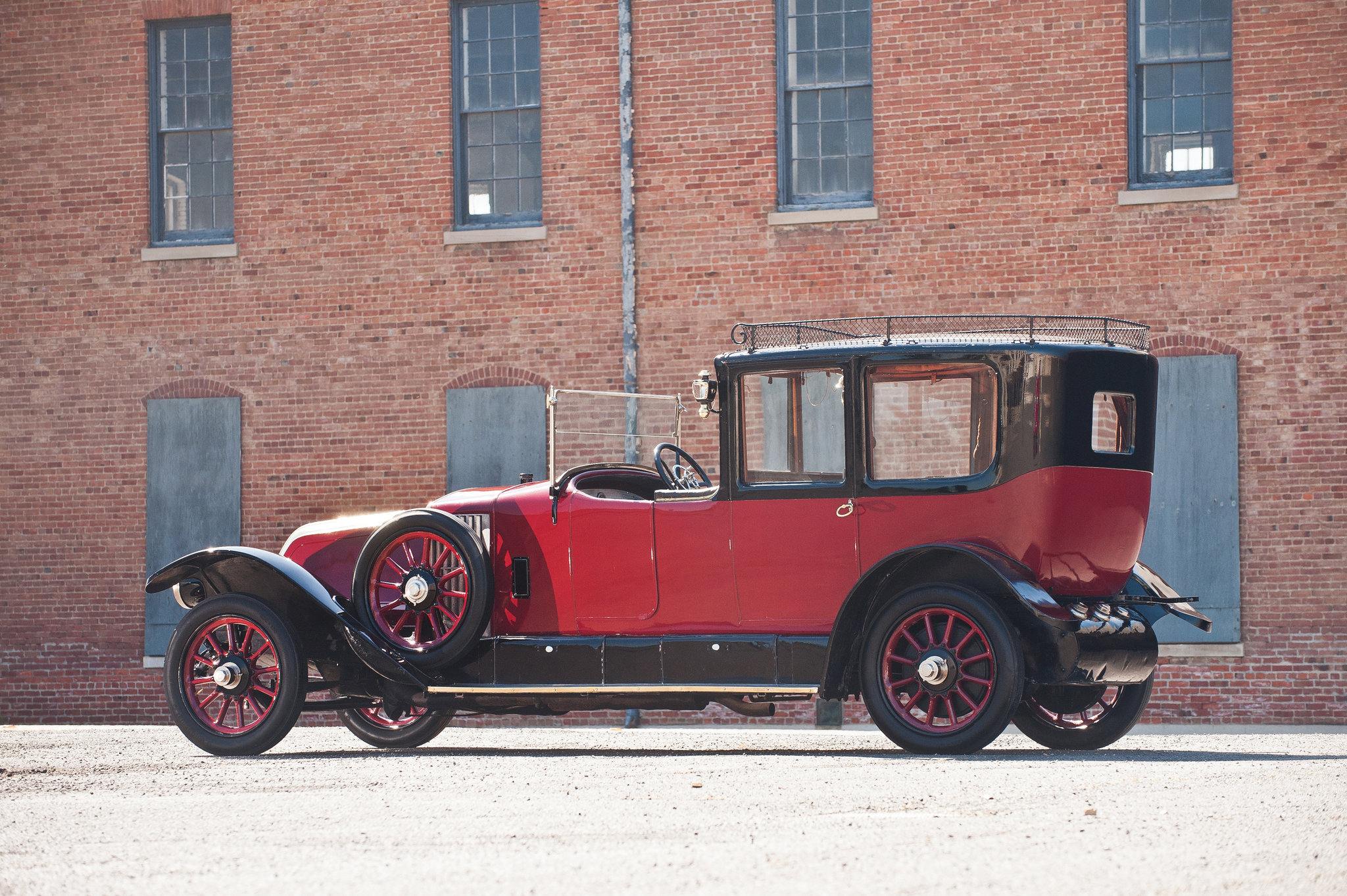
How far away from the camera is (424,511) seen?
344 inches

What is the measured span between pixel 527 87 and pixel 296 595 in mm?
7546

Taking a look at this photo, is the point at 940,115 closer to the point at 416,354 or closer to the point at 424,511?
the point at 416,354

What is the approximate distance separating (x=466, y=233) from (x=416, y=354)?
121cm

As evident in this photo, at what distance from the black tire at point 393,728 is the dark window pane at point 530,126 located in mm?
6840

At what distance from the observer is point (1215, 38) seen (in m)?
13.8

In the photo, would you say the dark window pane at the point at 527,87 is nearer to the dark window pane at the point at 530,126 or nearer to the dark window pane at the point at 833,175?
the dark window pane at the point at 530,126

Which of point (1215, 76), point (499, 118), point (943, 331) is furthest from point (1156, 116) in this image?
point (499, 118)

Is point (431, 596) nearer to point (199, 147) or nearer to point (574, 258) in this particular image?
point (574, 258)

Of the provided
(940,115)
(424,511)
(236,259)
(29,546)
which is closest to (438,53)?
(236,259)

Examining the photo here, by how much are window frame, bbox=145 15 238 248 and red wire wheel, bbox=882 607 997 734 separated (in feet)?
32.2

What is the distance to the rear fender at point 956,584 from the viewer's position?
7633 millimetres

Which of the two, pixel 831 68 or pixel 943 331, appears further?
pixel 831 68

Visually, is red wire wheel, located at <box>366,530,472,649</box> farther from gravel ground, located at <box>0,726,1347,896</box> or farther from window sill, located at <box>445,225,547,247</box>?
window sill, located at <box>445,225,547,247</box>

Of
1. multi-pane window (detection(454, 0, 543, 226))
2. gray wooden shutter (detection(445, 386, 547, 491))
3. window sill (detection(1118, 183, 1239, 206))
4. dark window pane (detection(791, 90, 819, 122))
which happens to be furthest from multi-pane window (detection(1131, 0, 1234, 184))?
gray wooden shutter (detection(445, 386, 547, 491))
